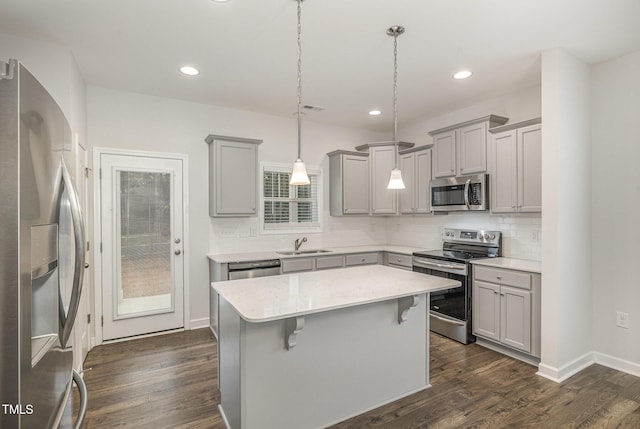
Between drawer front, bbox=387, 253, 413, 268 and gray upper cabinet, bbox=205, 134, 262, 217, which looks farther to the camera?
drawer front, bbox=387, 253, 413, 268

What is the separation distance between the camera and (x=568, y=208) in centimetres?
292

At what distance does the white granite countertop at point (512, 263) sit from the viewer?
3.11 metres

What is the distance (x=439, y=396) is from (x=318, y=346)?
1.12m

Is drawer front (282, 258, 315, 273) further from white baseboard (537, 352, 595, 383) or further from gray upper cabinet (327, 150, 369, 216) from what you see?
white baseboard (537, 352, 595, 383)

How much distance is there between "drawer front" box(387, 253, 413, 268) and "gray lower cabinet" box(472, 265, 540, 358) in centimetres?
97

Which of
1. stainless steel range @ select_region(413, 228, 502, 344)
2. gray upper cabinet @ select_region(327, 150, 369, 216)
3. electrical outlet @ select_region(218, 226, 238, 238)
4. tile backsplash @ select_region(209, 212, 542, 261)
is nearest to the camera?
stainless steel range @ select_region(413, 228, 502, 344)

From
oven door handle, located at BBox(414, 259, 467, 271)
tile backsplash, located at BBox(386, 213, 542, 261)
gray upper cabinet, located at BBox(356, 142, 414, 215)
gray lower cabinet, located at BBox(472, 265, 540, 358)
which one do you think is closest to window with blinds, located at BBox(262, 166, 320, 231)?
gray upper cabinet, located at BBox(356, 142, 414, 215)

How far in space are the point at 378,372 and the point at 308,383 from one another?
0.58m

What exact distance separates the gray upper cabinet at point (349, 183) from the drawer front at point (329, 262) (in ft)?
2.45

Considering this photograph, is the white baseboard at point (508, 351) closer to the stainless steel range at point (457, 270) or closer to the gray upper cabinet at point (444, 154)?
the stainless steel range at point (457, 270)

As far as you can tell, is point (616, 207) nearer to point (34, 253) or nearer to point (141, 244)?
point (34, 253)

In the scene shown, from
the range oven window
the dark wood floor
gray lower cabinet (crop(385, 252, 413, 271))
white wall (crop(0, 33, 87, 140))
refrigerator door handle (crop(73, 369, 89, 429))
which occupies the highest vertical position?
white wall (crop(0, 33, 87, 140))

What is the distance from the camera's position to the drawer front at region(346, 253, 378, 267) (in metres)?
4.58

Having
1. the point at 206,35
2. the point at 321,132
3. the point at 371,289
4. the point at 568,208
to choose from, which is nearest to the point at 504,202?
the point at 568,208
